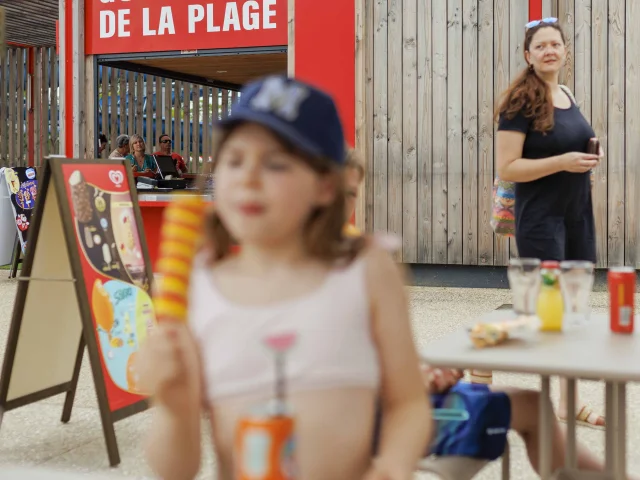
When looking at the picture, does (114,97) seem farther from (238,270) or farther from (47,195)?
(238,270)

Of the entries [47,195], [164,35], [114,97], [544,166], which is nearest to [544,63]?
[544,166]

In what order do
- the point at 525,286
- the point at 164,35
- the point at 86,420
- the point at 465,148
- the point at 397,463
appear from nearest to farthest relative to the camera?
the point at 397,463 < the point at 525,286 < the point at 86,420 < the point at 465,148 < the point at 164,35

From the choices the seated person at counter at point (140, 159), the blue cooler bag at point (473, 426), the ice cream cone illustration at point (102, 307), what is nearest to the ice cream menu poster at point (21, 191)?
the seated person at counter at point (140, 159)

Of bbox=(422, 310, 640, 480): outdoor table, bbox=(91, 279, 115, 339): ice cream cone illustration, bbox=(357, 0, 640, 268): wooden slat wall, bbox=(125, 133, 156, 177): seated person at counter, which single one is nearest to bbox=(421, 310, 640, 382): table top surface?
bbox=(422, 310, 640, 480): outdoor table

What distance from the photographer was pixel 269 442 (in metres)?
1.00

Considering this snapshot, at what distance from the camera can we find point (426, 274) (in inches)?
345

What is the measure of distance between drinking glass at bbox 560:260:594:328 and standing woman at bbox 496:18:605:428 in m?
0.96

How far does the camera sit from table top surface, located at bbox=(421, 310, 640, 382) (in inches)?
76.0

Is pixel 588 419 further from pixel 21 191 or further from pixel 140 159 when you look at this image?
pixel 140 159

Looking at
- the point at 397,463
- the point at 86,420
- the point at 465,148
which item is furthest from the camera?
the point at 465,148

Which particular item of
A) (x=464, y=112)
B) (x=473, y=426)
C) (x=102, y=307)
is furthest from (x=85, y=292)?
(x=464, y=112)

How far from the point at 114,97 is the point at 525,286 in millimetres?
13805

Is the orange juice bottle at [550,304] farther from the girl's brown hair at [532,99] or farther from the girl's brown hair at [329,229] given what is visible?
the girl's brown hair at [329,229]

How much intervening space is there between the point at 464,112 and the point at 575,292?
6.12 meters
